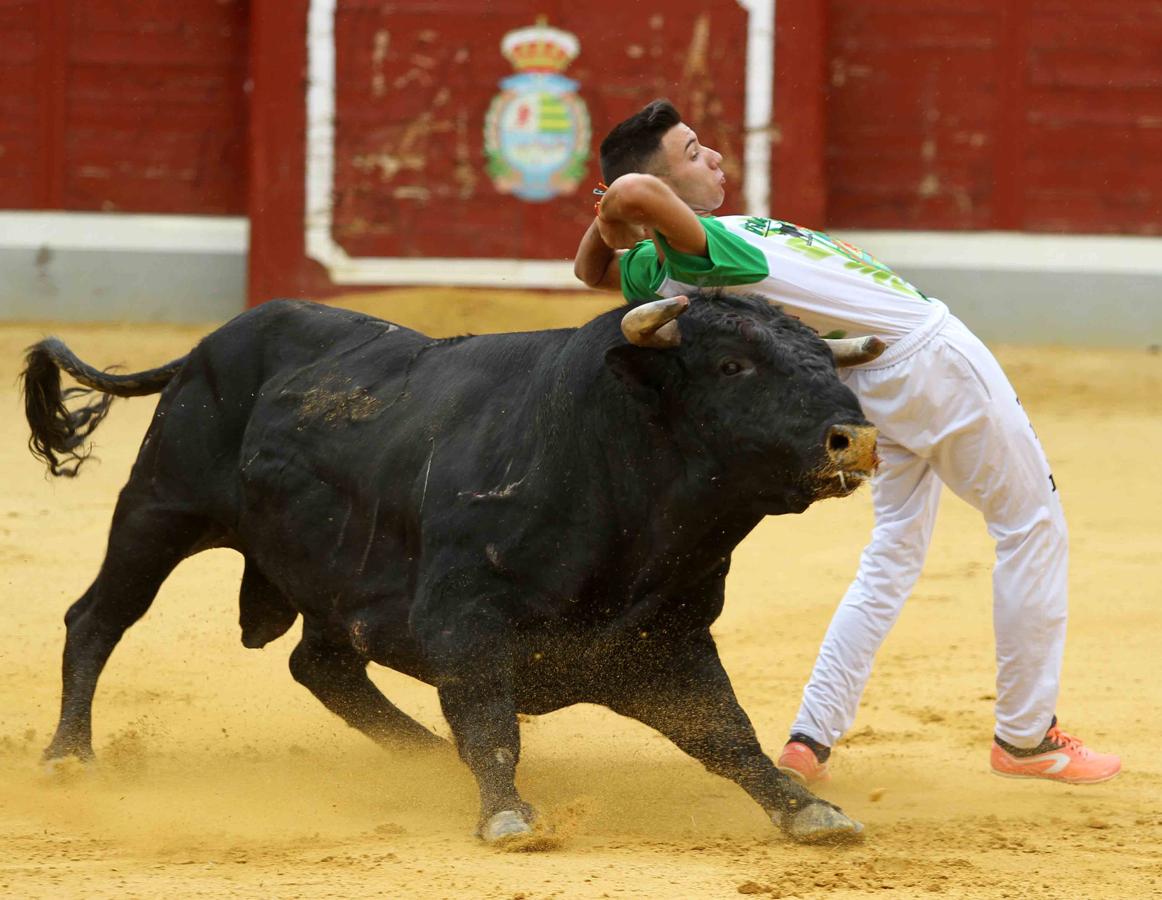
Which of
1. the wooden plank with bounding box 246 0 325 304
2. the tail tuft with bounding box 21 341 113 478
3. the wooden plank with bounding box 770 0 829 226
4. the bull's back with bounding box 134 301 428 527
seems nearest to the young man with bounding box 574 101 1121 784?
the bull's back with bounding box 134 301 428 527

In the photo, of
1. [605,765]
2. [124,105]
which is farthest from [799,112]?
[605,765]

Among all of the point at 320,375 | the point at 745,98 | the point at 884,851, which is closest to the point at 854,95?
the point at 745,98

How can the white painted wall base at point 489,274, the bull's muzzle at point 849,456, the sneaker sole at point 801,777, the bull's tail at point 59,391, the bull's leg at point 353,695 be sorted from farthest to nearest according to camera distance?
the white painted wall base at point 489,274
the bull's tail at point 59,391
the bull's leg at point 353,695
the sneaker sole at point 801,777
the bull's muzzle at point 849,456

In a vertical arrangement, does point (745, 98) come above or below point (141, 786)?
above

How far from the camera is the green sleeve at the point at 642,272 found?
162 inches

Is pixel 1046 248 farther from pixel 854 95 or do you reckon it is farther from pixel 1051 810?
pixel 1051 810

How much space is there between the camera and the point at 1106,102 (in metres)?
11.6

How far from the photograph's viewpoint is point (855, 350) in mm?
3945

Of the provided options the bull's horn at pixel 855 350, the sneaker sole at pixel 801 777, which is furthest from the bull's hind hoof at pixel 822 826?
the bull's horn at pixel 855 350

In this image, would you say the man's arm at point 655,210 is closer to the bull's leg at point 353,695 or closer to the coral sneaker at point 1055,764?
the coral sneaker at point 1055,764

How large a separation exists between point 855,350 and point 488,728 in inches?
43.0

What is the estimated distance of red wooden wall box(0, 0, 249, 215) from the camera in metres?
11.7

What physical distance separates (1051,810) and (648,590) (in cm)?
112

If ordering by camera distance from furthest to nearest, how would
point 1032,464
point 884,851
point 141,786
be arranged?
point 141,786
point 1032,464
point 884,851
